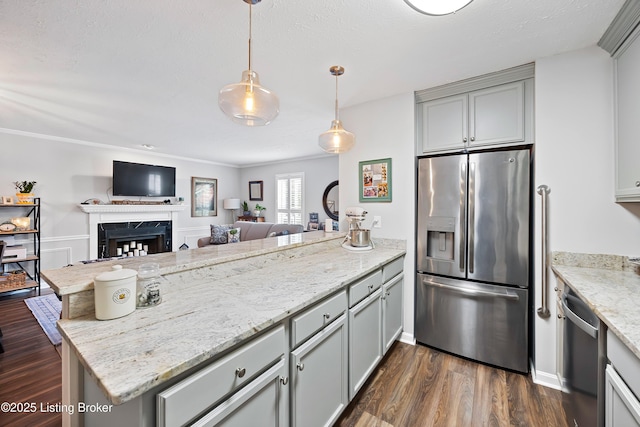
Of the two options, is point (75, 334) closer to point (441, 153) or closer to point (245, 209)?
point (441, 153)

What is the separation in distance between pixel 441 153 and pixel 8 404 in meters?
3.74

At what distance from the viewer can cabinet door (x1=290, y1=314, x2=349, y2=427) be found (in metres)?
1.20

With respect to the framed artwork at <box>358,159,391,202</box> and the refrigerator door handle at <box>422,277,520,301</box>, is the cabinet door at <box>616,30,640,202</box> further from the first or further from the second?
the framed artwork at <box>358,159,391,202</box>

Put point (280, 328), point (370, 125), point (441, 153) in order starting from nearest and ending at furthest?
point (280, 328), point (441, 153), point (370, 125)

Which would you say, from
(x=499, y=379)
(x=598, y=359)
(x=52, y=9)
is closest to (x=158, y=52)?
(x=52, y=9)

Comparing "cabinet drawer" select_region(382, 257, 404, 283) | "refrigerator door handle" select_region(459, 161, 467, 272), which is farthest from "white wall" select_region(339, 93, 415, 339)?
Result: "refrigerator door handle" select_region(459, 161, 467, 272)

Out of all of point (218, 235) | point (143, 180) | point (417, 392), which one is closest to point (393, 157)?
point (417, 392)

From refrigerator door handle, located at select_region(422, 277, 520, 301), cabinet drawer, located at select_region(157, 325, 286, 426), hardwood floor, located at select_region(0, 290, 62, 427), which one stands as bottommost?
hardwood floor, located at select_region(0, 290, 62, 427)

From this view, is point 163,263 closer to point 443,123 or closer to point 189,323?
point 189,323

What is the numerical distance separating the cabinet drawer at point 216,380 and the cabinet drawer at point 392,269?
1.25m

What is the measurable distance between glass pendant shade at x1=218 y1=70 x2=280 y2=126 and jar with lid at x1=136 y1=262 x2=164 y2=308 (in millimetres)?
893

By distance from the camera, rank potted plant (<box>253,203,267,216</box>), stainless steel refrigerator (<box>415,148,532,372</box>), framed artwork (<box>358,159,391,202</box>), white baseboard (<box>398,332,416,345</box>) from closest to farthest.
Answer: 1. stainless steel refrigerator (<box>415,148,532,372</box>)
2. white baseboard (<box>398,332,416,345</box>)
3. framed artwork (<box>358,159,391,202</box>)
4. potted plant (<box>253,203,267,216</box>)

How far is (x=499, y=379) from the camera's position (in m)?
2.02

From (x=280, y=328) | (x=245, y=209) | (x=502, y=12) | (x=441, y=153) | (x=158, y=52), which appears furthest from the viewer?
(x=245, y=209)
